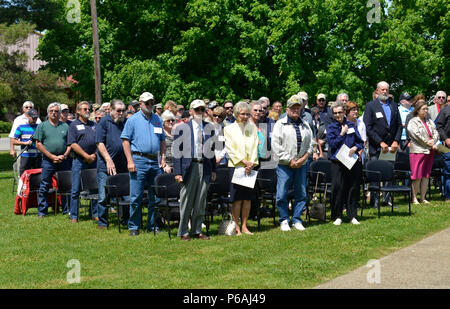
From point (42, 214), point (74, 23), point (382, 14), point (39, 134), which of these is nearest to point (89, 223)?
point (42, 214)

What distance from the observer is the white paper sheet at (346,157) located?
9.38 m

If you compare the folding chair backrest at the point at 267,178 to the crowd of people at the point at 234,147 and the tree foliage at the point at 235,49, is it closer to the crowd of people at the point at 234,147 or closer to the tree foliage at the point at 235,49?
the crowd of people at the point at 234,147

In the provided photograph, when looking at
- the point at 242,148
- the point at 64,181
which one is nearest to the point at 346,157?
the point at 242,148

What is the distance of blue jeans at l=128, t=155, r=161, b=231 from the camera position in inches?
346

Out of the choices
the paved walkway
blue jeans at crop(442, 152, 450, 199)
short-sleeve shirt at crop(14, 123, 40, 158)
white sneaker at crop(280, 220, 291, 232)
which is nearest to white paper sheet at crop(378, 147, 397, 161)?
blue jeans at crop(442, 152, 450, 199)

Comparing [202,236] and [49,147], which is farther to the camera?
[49,147]

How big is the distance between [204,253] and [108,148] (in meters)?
3.06

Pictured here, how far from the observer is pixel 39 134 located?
440 inches

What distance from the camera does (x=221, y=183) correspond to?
9.47 metres

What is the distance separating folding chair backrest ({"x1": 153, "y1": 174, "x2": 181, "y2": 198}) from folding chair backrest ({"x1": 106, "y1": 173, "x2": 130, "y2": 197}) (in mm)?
809

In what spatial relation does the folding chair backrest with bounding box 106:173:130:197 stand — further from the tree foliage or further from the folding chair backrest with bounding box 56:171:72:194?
the tree foliage

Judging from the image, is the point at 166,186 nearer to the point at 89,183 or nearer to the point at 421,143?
the point at 89,183
